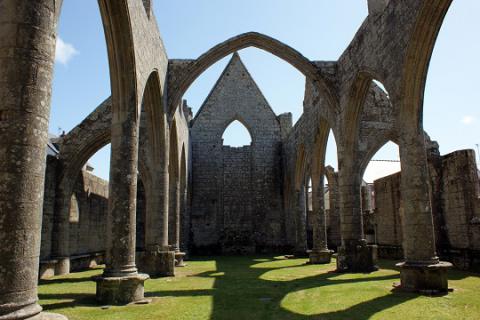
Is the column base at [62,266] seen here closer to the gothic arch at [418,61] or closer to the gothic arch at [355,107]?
the gothic arch at [355,107]

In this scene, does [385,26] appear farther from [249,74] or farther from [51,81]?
[249,74]

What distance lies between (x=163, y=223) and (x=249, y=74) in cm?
1259

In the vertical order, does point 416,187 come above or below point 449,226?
above

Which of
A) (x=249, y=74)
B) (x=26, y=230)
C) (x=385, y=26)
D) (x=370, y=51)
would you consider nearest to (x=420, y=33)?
(x=385, y=26)

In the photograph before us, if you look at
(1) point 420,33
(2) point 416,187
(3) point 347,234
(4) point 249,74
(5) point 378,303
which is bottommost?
A: (5) point 378,303

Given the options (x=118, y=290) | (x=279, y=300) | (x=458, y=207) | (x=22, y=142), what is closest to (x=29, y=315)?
(x=22, y=142)

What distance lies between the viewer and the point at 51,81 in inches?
128

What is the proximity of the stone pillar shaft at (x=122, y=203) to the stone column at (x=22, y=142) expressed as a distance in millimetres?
3255

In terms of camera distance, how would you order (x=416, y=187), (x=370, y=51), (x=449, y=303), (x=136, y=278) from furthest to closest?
(x=370, y=51) < (x=416, y=187) < (x=136, y=278) < (x=449, y=303)

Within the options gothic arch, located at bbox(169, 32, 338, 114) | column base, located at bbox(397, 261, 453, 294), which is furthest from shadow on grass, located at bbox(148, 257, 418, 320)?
gothic arch, located at bbox(169, 32, 338, 114)

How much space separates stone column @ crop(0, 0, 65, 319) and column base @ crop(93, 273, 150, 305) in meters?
3.08

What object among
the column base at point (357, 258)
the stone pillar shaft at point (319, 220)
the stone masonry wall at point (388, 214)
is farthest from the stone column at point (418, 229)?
the stone masonry wall at point (388, 214)

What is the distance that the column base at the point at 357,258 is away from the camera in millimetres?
9469

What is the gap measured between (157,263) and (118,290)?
12.2 feet
